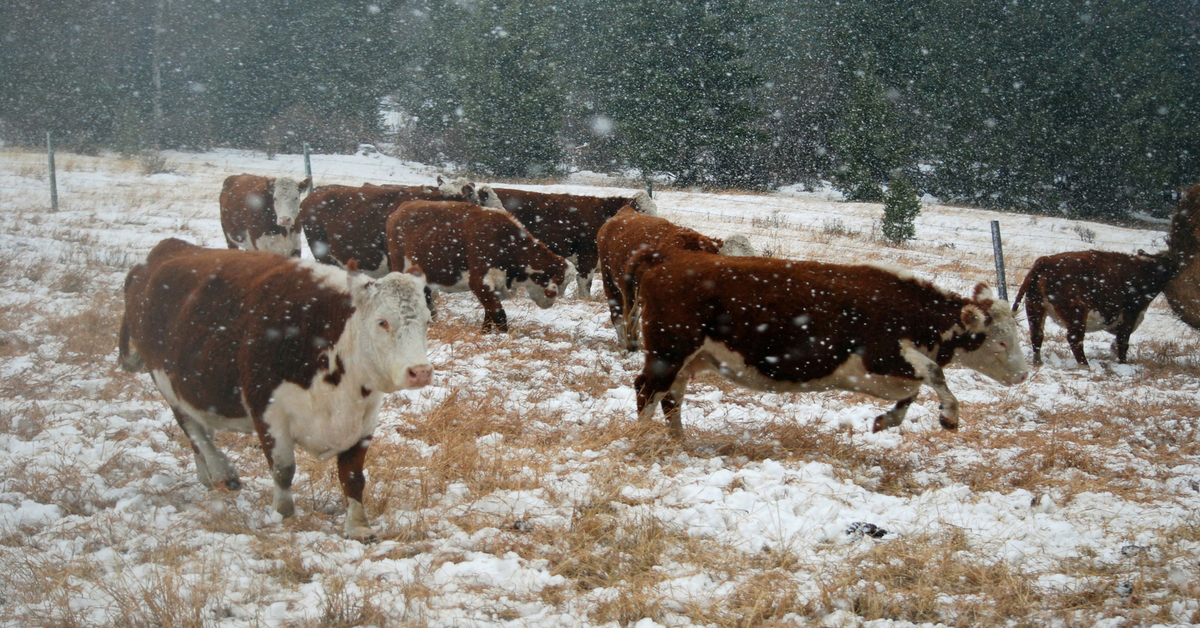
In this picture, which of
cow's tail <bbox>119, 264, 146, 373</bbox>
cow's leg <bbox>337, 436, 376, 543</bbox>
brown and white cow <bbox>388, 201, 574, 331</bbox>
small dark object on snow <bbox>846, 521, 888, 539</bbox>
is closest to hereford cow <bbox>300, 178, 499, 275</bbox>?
brown and white cow <bbox>388, 201, 574, 331</bbox>

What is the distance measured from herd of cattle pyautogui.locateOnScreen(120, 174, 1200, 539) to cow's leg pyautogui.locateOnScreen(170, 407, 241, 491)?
1 cm

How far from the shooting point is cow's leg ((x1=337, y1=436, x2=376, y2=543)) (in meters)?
4.42

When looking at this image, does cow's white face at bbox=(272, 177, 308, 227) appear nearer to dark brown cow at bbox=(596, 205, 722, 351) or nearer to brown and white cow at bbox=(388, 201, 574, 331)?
brown and white cow at bbox=(388, 201, 574, 331)

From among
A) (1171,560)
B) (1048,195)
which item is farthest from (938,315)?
(1048,195)

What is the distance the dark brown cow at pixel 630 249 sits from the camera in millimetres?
7855

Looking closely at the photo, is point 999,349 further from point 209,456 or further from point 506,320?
point 209,456

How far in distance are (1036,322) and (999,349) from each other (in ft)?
14.7

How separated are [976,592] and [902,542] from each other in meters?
0.46

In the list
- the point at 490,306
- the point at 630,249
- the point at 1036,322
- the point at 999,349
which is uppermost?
the point at 630,249

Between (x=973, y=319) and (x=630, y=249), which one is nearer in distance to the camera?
(x=973, y=319)

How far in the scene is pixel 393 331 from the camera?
4.16 metres

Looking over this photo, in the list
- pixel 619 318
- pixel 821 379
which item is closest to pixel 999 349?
pixel 821 379

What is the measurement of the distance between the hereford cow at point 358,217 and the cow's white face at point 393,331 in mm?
7341

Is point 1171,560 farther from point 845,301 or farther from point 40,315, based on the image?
point 40,315
